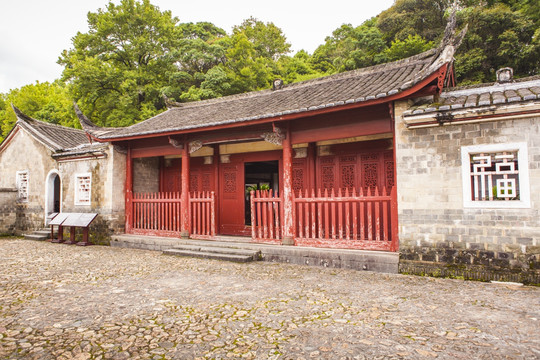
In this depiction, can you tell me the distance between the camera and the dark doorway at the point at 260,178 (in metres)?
12.3

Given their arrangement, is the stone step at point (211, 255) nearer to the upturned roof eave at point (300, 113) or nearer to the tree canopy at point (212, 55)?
the upturned roof eave at point (300, 113)

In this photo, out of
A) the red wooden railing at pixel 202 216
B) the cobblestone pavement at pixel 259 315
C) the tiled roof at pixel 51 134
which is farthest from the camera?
the tiled roof at pixel 51 134

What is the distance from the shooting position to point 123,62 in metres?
23.9

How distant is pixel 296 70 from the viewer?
27.5 metres

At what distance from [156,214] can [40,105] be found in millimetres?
27984

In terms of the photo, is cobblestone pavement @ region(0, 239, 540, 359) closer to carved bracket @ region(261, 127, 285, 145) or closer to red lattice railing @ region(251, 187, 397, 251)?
red lattice railing @ region(251, 187, 397, 251)

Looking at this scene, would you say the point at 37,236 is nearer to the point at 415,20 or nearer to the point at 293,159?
the point at 293,159

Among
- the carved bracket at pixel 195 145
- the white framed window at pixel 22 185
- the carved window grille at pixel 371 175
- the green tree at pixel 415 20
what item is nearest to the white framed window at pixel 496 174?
the carved window grille at pixel 371 175

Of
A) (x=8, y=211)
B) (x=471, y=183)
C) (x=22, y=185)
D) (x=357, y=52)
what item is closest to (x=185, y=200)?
(x=471, y=183)

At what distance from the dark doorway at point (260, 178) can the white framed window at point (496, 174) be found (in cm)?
734

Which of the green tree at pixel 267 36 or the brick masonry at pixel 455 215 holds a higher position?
the green tree at pixel 267 36

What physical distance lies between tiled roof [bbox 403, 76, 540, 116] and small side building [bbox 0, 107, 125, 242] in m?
7.92

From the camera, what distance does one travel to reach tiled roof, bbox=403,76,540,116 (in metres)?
4.94

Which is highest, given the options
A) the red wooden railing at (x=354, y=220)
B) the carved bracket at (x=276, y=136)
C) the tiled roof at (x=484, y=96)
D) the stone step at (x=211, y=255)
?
the tiled roof at (x=484, y=96)
